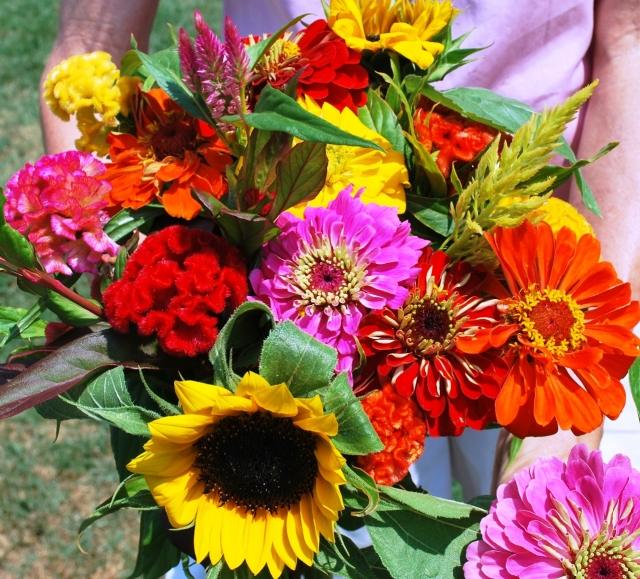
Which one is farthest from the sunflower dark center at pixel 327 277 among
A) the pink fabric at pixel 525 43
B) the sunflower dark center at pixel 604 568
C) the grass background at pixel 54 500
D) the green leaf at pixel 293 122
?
the grass background at pixel 54 500

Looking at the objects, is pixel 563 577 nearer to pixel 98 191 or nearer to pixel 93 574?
pixel 98 191

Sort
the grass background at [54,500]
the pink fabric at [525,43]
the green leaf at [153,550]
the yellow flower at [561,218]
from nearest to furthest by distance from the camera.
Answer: the yellow flower at [561,218], the green leaf at [153,550], the pink fabric at [525,43], the grass background at [54,500]

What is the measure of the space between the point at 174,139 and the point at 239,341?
0.52 feet

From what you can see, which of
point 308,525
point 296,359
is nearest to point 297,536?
point 308,525

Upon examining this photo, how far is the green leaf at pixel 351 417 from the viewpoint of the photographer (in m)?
0.48

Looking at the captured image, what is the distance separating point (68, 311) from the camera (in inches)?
21.3

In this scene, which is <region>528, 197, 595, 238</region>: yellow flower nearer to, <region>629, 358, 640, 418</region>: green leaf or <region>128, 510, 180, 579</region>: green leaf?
<region>629, 358, 640, 418</region>: green leaf

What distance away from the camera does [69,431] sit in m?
1.84

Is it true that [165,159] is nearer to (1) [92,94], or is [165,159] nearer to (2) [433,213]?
(1) [92,94]

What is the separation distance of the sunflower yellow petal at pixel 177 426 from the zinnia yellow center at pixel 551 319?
205mm

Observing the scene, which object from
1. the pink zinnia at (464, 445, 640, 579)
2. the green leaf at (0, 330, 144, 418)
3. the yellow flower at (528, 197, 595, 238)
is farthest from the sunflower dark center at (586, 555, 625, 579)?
the green leaf at (0, 330, 144, 418)

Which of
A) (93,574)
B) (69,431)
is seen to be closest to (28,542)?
(93,574)

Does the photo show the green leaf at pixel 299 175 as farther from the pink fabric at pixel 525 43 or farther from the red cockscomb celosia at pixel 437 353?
the pink fabric at pixel 525 43

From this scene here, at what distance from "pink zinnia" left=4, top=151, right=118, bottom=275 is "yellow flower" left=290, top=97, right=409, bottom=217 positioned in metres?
0.14
